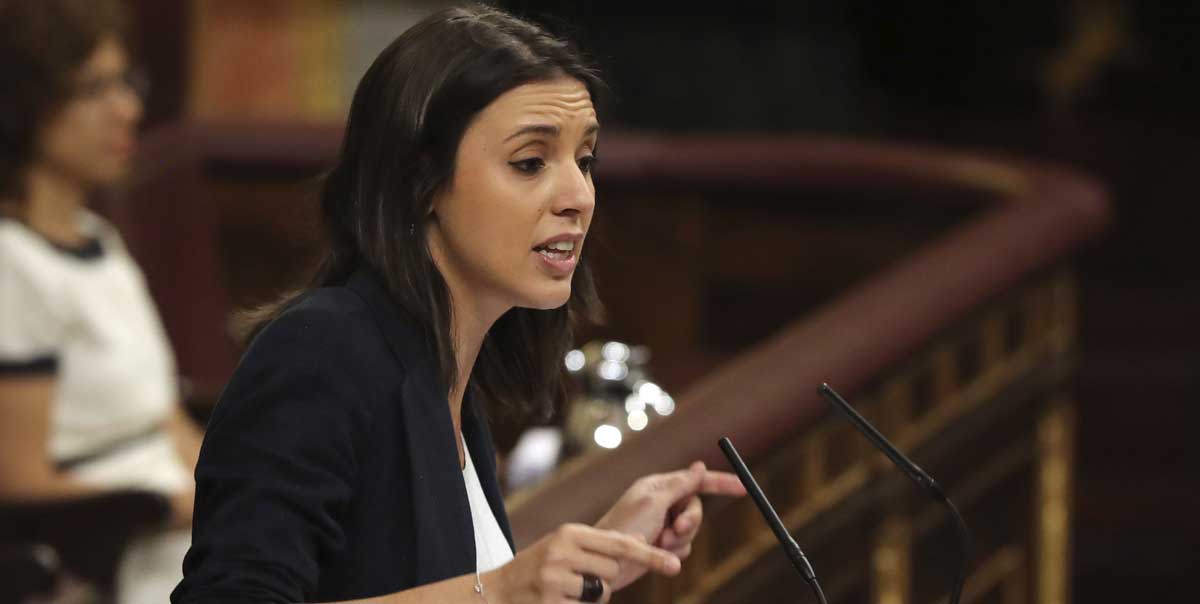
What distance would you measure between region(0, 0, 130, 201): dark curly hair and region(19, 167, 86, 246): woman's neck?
0.02 meters

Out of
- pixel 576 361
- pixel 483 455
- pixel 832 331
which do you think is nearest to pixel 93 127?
pixel 576 361

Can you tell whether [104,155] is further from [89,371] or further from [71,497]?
[71,497]

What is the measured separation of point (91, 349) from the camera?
10.6ft

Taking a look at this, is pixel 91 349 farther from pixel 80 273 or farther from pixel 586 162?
pixel 586 162

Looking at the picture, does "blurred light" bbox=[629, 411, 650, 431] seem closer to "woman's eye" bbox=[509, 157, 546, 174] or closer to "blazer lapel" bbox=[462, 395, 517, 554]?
"blazer lapel" bbox=[462, 395, 517, 554]

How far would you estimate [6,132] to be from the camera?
3.22 metres

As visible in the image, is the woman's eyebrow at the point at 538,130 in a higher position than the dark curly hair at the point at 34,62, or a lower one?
higher

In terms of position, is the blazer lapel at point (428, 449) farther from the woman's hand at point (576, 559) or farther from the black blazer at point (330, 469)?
the woman's hand at point (576, 559)

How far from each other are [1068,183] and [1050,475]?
0.57 metres

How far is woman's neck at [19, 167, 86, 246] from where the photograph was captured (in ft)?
10.6

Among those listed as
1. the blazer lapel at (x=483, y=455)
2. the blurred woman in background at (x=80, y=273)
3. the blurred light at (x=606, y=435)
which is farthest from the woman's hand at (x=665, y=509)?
the blurred woman in background at (x=80, y=273)

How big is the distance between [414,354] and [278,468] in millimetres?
166

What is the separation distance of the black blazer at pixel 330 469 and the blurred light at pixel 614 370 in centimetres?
165

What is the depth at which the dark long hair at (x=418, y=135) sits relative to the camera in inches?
52.7
